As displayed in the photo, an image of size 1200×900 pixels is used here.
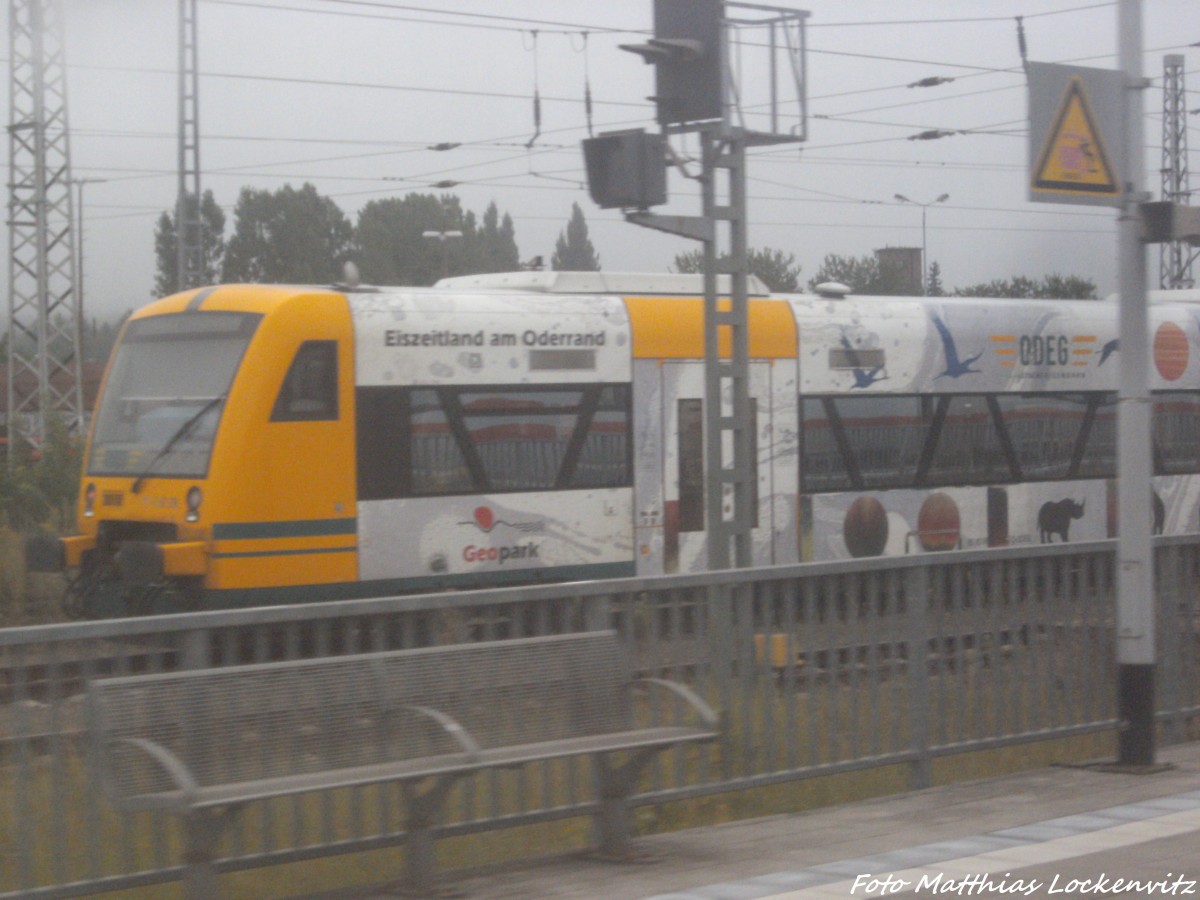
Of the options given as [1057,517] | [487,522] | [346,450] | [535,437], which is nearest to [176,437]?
[346,450]

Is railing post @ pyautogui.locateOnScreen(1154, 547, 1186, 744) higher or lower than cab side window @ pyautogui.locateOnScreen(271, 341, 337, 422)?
lower

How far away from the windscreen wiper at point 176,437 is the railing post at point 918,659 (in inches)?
274

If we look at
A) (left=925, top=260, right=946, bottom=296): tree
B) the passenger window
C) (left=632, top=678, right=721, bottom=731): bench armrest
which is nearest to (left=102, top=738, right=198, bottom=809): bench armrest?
(left=632, top=678, right=721, bottom=731): bench armrest

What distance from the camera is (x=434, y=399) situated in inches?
547

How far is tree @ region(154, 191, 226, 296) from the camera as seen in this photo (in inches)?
2953

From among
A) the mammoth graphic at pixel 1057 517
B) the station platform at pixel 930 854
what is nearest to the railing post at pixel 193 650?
the station platform at pixel 930 854

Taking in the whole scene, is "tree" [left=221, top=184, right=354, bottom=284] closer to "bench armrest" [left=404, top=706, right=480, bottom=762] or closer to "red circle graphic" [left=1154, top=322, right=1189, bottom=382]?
"red circle graphic" [left=1154, top=322, right=1189, bottom=382]

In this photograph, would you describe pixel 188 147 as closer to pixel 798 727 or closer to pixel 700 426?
pixel 700 426

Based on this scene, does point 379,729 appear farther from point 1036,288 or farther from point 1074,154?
point 1036,288

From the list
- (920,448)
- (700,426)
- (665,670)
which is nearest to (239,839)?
(665,670)

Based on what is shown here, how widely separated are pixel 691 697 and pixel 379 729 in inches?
52.5

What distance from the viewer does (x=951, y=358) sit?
17.1 m

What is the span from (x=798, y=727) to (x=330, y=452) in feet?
22.0

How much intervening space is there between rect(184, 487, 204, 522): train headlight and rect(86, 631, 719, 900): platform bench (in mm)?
6793
